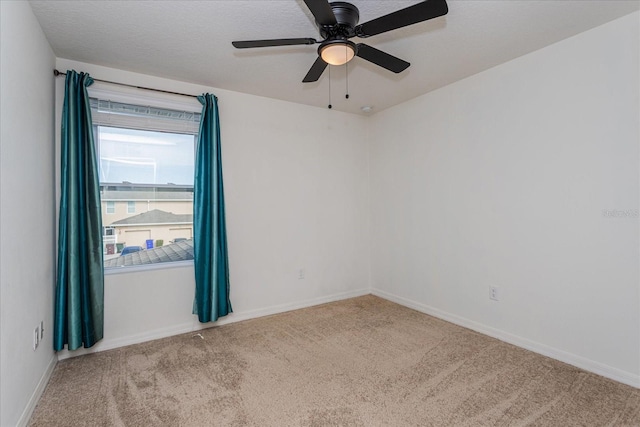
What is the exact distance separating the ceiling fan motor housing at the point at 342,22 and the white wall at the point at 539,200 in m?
1.73

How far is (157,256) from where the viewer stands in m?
3.14

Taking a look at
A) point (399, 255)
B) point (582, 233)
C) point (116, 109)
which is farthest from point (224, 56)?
point (582, 233)

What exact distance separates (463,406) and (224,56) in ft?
10.1

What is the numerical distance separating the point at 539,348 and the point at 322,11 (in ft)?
9.68

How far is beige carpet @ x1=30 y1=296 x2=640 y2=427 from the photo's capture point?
6.18 ft

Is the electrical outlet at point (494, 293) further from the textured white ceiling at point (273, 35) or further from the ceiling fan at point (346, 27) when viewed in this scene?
the ceiling fan at point (346, 27)

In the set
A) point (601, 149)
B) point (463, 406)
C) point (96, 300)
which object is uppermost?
point (601, 149)

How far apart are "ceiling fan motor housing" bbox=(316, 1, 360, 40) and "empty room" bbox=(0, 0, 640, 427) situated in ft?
0.05

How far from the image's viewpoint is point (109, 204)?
2.93m

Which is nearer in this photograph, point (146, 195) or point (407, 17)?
point (407, 17)

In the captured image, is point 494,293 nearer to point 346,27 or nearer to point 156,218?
point 346,27

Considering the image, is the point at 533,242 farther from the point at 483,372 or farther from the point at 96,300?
the point at 96,300

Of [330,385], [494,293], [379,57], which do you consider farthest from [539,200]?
[330,385]

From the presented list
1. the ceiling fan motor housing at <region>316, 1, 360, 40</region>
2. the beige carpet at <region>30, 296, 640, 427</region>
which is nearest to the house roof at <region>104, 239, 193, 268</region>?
the beige carpet at <region>30, 296, 640, 427</region>
